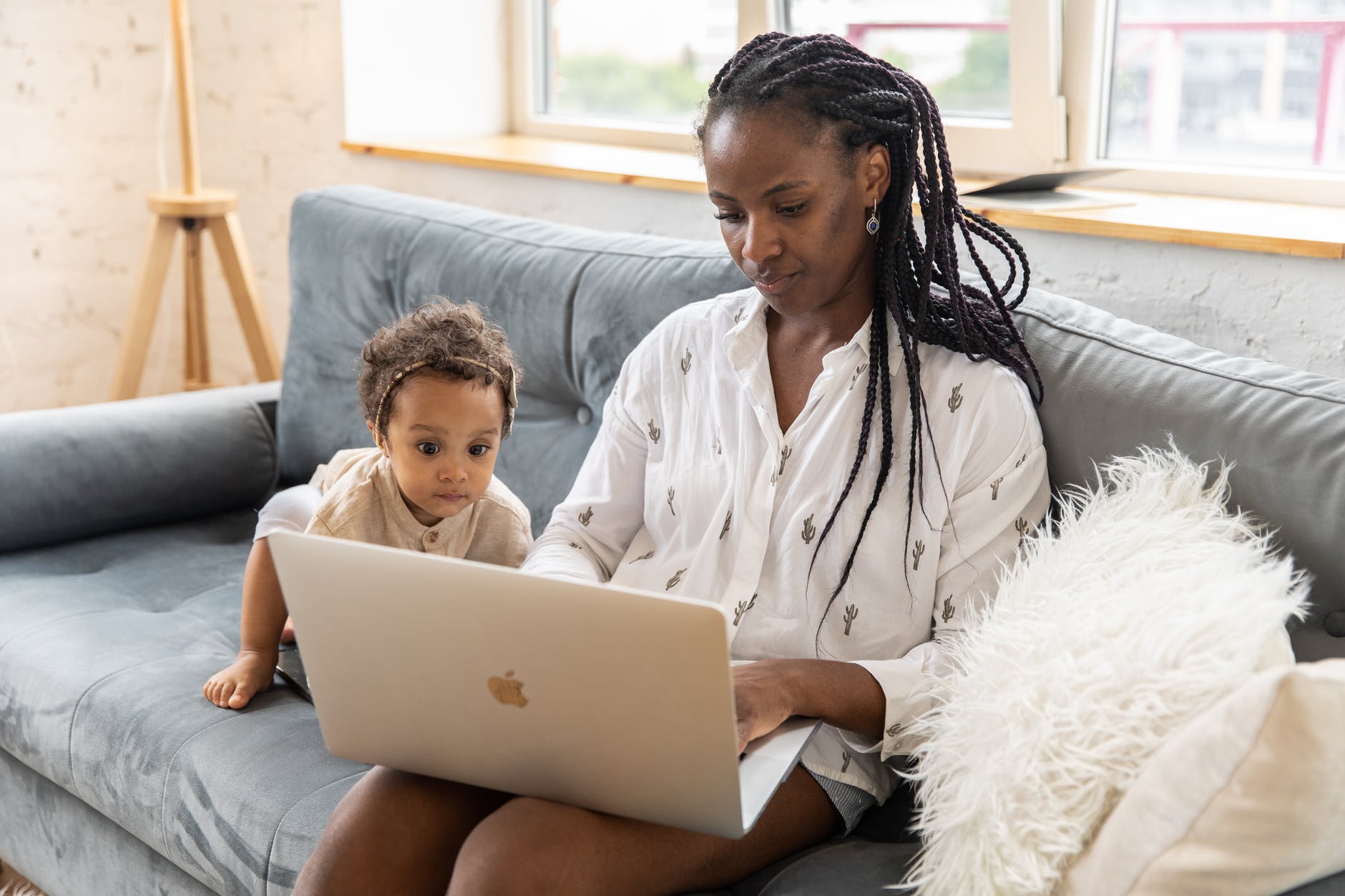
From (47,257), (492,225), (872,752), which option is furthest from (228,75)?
(872,752)

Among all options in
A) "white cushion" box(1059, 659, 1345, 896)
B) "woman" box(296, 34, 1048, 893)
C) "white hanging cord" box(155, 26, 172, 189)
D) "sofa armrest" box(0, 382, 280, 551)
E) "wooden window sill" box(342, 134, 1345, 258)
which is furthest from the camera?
"white hanging cord" box(155, 26, 172, 189)

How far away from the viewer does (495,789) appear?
113 centimetres

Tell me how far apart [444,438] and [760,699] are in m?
0.57

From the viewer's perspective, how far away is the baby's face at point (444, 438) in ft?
4.81

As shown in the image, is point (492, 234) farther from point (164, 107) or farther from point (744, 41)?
point (164, 107)

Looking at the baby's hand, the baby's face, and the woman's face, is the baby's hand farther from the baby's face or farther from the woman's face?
the woman's face

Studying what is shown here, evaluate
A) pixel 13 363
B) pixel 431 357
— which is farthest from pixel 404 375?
pixel 13 363

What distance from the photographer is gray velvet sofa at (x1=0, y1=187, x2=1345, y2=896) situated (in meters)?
1.22

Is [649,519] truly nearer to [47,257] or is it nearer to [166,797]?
[166,797]

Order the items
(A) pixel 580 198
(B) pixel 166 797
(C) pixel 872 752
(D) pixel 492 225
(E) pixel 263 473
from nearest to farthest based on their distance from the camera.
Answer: (C) pixel 872 752 → (B) pixel 166 797 → (D) pixel 492 225 → (E) pixel 263 473 → (A) pixel 580 198

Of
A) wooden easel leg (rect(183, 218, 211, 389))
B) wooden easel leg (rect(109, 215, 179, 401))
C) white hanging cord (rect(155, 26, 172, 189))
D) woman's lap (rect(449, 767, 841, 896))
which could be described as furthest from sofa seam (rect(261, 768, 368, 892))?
white hanging cord (rect(155, 26, 172, 189))

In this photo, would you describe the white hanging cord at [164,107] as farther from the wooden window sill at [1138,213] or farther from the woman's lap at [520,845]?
the woman's lap at [520,845]

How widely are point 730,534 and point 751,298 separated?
0.95ft

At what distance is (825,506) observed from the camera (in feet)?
4.28
